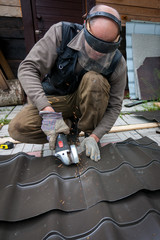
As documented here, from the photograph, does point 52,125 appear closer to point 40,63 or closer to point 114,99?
point 40,63

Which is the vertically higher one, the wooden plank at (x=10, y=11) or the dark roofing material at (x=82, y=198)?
the wooden plank at (x=10, y=11)

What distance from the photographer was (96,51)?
4.14 ft

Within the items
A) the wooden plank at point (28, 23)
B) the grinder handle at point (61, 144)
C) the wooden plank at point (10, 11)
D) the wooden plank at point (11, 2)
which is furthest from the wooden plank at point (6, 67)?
the grinder handle at point (61, 144)

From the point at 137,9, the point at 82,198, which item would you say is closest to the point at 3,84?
the point at 82,198

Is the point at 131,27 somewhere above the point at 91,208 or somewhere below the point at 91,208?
above

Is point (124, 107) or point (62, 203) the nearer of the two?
point (62, 203)

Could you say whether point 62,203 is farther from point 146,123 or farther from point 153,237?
point 146,123

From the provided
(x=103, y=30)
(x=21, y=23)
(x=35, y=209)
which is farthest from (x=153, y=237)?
(x=21, y=23)

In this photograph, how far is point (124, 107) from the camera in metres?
3.94

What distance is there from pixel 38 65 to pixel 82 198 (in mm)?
1230

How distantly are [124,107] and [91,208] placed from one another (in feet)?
10.5

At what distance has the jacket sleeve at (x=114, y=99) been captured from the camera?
1.67 meters

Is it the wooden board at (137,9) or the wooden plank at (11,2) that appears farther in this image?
the wooden board at (137,9)

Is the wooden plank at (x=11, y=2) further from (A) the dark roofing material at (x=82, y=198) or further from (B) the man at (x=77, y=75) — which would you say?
(A) the dark roofing material at (x=82, y=198)
